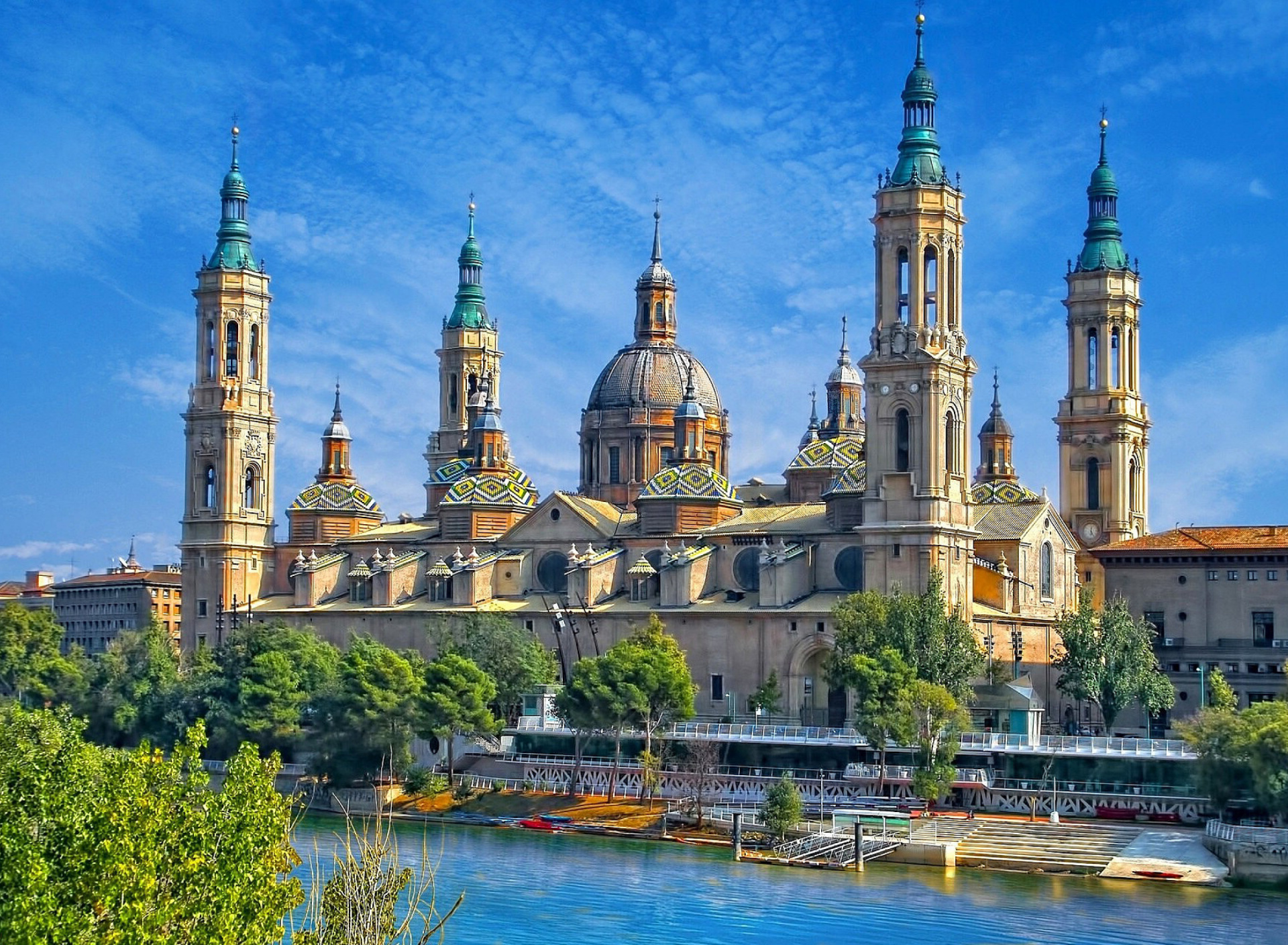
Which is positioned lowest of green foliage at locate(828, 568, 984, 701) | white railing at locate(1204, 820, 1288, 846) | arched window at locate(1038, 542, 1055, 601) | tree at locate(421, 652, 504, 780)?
white railing at locate(1204, 820, 1288, 846)

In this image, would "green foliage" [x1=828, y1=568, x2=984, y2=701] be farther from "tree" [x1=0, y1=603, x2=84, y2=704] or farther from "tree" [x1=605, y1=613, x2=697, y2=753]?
"tree" [x1=0, y1=603, x2=84, y2=704]

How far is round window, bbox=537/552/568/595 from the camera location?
9944cm

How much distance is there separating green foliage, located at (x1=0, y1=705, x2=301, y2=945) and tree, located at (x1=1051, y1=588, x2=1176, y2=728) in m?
50.0

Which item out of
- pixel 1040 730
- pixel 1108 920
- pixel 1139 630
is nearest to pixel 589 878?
pixel 1108 920

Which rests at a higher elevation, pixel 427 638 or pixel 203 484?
pixel 203 484

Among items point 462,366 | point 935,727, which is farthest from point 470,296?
point 935,727

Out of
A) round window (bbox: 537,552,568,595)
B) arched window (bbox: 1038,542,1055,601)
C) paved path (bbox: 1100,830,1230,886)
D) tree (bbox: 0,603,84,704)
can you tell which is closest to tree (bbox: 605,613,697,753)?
round window (bbox: 537,552,568,595)

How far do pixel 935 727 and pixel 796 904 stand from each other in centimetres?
1712

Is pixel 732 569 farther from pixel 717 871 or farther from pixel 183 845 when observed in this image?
pixel 183 845

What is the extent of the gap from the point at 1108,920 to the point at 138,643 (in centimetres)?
5788

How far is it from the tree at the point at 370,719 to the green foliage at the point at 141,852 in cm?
4556

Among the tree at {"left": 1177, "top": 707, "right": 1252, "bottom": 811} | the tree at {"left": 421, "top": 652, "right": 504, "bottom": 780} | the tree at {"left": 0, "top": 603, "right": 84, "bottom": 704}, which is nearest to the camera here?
the tree at {"left": 1177, "top": 707, "right": 1252, "bottom": 811}

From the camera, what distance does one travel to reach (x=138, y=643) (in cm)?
10069

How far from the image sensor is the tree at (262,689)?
86312 mm
